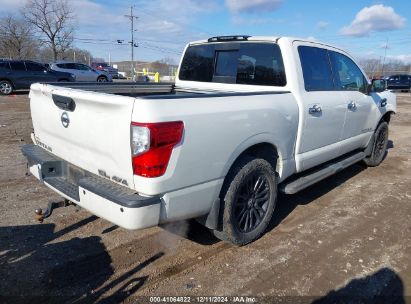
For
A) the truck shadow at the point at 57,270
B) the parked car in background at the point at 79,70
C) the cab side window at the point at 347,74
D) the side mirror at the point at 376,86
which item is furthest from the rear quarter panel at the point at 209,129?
the parked car in background at the point at 79,70

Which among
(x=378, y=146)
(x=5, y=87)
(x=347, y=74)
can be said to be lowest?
(x=5, y=87)

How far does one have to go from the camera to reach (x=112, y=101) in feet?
8.57

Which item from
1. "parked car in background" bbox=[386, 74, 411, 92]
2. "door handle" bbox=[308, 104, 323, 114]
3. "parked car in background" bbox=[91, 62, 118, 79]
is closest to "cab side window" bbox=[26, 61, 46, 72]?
"door handle" bbox=[308, 104, 323, 114]

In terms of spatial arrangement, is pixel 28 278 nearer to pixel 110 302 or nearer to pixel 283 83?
pixel 110 302

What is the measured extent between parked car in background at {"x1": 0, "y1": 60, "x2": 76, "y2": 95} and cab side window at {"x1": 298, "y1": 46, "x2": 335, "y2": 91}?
623 inches

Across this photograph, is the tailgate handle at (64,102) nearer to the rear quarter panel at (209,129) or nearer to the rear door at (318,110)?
the rear quarter panel at (209,129)

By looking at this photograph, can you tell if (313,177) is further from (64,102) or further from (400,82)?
(400,82)

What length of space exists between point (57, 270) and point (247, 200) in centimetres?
184

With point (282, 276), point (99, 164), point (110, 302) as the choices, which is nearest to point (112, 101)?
point (99, 164)

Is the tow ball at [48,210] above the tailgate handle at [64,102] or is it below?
below

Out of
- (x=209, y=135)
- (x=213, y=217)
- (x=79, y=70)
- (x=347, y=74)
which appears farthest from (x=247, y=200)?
(x=79, y=70)

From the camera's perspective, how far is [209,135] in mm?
2834

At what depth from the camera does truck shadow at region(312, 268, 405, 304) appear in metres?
2.90

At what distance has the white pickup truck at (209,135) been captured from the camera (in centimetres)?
261
